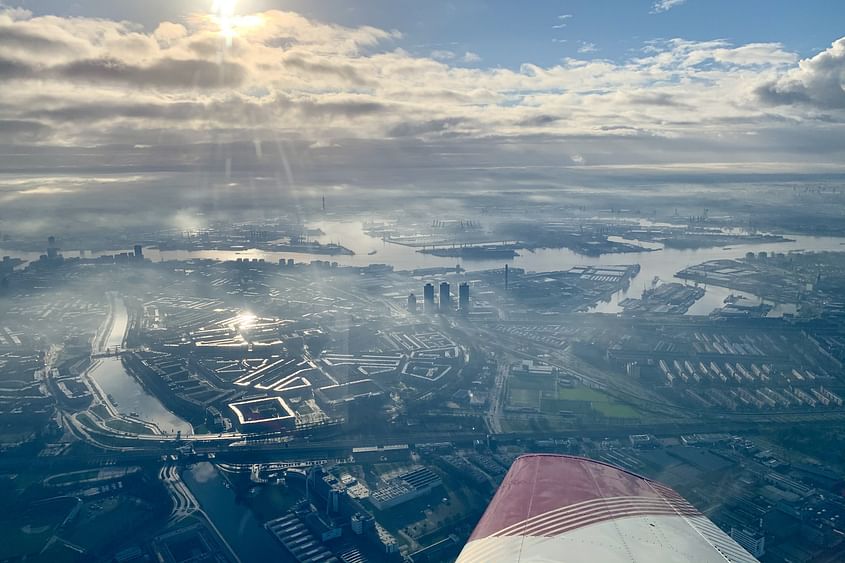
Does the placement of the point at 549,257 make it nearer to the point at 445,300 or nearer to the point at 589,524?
the point at 445,300

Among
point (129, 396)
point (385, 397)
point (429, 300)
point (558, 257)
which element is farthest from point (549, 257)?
point (129, 396)

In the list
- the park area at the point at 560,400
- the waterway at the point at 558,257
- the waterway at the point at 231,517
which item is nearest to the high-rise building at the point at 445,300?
the park area at the point at 560,400

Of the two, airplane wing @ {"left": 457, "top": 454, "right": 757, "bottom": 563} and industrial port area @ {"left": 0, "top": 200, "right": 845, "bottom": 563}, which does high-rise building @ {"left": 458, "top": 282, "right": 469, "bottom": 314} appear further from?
airplane wing @ {"left": 457, "top": 454, "right": 757, "bottom": 563}

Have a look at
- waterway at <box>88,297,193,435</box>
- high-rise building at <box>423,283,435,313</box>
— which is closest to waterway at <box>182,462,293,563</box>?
waterway at <box>88,297,193,435</box>

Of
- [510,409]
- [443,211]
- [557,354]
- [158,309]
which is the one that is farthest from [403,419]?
[443,211]

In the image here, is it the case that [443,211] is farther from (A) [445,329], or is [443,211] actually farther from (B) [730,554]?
(B) [730,554]

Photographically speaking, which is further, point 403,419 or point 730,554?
point 403,419

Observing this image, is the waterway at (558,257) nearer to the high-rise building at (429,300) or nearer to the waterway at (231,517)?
the high-rise building at (429,300)
